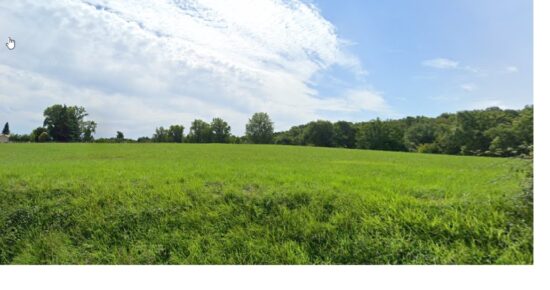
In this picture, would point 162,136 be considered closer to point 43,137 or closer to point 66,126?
point 66,126

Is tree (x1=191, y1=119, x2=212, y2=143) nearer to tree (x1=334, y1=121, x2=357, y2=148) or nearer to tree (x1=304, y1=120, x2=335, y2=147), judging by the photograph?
tree (x1=304, y1=120, x2=335, y2=147)

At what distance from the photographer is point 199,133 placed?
51.2 feet

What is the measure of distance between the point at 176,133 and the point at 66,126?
5.24 metres

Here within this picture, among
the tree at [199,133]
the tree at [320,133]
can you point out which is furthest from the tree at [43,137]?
the tree at [320,133]

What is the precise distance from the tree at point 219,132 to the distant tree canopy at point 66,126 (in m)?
5.62

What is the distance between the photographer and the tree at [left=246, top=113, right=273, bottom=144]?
12.1m

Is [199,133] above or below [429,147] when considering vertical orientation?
above

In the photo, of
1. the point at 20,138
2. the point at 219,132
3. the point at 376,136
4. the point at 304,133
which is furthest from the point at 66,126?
the point at 376,136

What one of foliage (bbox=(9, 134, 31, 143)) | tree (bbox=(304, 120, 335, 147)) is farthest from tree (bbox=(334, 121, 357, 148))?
foliage (bbox=(9, 134, 31, 143))

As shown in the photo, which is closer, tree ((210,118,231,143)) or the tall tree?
tree ((210,118,231,143))

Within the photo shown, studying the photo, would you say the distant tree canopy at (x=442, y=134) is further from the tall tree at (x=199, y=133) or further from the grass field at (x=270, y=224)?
the tall tree at (x=199, y=133)

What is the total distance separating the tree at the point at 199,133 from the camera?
15.3 metres

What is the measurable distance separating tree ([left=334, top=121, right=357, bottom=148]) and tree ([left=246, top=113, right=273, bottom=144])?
9.63m
